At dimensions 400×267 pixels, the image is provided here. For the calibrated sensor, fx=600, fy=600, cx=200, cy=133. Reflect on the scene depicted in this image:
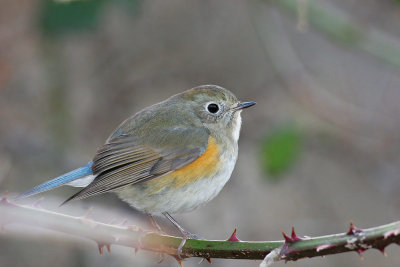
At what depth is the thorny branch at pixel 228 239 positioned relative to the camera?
166 centimetres

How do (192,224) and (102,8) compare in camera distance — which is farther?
(192,224)

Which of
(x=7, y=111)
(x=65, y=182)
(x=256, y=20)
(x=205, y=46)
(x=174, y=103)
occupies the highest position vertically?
(x=205, y=46)

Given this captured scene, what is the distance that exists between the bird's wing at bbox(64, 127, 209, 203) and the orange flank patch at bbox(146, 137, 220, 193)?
0.04 m

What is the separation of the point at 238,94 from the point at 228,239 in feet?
15.9

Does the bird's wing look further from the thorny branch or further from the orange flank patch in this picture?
the thorny branch

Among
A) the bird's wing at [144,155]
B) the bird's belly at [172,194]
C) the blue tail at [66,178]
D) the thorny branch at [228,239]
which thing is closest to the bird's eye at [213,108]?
the bird's wing at [144,155]

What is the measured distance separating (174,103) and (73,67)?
8.51 feet

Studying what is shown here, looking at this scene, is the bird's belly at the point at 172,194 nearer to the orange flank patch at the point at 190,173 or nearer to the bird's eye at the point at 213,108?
the orange flank patch at the point at 190,173

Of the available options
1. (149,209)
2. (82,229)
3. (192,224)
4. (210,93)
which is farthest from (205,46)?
(82,229)

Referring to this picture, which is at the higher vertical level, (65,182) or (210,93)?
(210,93)

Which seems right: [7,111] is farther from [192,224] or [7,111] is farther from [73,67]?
[192,224]

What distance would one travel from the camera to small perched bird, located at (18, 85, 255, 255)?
3.26 m

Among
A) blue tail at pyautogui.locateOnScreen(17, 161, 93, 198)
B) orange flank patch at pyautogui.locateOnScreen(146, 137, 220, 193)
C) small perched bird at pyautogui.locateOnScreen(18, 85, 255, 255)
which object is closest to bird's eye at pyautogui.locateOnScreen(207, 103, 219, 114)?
small perched bird at pyautogui.locateOnScreen(18, 85, 255, 255)

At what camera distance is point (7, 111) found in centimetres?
619
